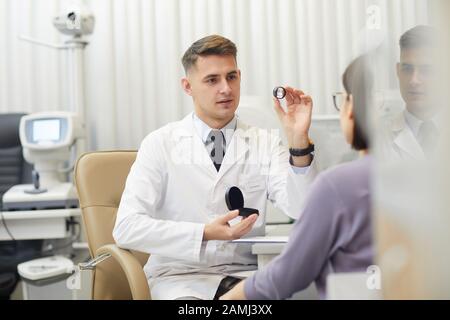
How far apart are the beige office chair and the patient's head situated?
0.54 metres

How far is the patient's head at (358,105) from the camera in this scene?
2.99ft

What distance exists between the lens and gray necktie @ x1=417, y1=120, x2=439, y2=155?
0.93 metres

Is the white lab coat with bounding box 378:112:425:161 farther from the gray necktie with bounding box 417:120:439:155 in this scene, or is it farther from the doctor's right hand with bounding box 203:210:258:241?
the doctor's right hand with bounding box 203:210:258:241

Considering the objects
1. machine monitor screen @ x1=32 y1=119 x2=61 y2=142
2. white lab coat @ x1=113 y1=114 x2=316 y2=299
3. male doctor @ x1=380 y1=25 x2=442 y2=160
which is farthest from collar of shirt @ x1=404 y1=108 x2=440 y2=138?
machine monitor screen @ x1=32 y1=119 x2=61 y2=142

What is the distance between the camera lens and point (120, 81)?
1.31 m

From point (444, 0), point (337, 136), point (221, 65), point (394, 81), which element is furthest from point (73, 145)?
point (444, 0)

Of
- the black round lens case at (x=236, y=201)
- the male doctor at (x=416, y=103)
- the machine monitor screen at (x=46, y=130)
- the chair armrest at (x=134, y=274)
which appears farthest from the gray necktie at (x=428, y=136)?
the machine monitor screen at (x=46, y=130)

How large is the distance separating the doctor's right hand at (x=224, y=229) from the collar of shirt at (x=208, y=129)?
18 centimetres

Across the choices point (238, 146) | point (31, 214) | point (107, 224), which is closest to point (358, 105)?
point (238, 146)

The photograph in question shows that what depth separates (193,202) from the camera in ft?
3.79

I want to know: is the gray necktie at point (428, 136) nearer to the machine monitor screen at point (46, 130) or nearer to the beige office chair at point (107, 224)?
the beige office chair at point (107, 224)

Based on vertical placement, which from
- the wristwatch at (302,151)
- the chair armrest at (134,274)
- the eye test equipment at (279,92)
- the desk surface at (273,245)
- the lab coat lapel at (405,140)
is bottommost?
the chair armrest at (134,274)
